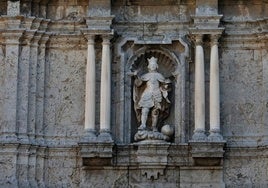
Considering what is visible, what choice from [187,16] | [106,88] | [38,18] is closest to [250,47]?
[187,16]

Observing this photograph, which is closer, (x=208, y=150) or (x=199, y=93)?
(x=208, y=150)

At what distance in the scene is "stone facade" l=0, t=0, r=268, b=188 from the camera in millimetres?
17266

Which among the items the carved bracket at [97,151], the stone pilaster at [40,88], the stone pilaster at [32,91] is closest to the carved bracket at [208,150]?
the carved bracket at [97,151]

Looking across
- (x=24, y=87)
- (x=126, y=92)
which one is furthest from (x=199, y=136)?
(x=24, y=87)

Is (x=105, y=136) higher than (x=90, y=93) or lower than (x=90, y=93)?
lower

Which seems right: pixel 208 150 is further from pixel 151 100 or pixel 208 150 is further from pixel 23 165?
pixel 23 165

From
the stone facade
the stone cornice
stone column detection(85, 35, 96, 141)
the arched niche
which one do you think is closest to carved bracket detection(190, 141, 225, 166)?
the stone facade

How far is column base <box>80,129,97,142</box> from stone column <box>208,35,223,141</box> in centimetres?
232

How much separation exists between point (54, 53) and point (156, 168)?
3.33 m

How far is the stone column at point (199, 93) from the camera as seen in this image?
17.2m

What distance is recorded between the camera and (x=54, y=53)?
1820cm

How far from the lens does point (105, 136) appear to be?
56.5 feet

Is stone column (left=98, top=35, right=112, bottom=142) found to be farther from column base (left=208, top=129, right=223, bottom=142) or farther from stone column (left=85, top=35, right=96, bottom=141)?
column base (left=208, top=129, right=223, bottom=142)

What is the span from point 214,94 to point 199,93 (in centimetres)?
30
